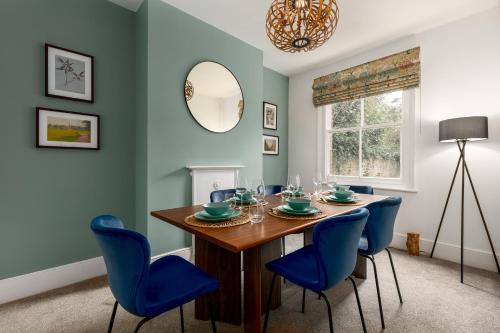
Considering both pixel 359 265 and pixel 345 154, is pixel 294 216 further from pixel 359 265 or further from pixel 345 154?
pixel 345 154

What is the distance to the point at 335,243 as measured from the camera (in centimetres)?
117

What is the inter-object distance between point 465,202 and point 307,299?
7.09 ft

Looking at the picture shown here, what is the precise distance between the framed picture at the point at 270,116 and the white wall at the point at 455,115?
172cm

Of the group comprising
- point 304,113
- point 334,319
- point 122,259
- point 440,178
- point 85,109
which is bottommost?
point 334,319

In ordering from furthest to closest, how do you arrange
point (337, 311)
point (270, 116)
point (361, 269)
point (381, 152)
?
point (270, 116) < point (381, 152) < point (361, 269) < point (337, 311)

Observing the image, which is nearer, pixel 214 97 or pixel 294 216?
pixel 294 216

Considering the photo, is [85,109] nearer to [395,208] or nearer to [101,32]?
[101,32]

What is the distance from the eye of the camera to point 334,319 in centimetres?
169

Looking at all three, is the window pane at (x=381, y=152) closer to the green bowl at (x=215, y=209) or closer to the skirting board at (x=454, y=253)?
the skirting board at (x=454, y=253)

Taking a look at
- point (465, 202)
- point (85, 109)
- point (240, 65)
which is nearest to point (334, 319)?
point (465, 202)

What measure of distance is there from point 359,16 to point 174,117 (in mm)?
2334

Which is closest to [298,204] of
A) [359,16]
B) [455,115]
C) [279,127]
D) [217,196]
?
[217,196]

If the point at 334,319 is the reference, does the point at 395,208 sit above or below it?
above

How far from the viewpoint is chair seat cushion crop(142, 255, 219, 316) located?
42.7 inches
